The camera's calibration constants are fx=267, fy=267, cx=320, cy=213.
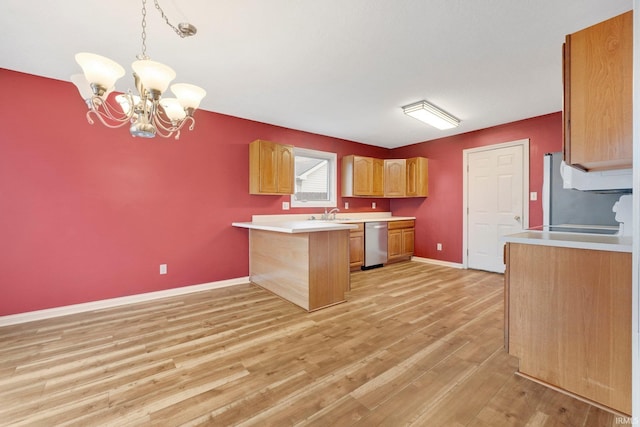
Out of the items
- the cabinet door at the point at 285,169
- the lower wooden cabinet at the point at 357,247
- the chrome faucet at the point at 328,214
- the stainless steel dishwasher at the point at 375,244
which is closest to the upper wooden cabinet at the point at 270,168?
the cabinet door at the point at 285,169

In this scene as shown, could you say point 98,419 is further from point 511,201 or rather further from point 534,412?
point 511,201

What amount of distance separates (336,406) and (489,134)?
467cm

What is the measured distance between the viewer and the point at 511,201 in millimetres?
4180

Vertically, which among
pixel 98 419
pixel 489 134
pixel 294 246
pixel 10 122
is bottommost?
pixel 98 419

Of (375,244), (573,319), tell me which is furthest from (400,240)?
(573,319)

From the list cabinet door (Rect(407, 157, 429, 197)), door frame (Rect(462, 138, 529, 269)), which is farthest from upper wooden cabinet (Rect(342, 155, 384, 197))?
door frame (Rect(462, 138, 529, 269))

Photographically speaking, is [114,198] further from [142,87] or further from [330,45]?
[330,45]

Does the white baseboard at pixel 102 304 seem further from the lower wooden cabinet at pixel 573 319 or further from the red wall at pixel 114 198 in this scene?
the lower wooden cabinet at pixel 573 319

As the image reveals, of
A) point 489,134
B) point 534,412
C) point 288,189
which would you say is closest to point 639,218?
point 534,412

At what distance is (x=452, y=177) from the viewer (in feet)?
16.2

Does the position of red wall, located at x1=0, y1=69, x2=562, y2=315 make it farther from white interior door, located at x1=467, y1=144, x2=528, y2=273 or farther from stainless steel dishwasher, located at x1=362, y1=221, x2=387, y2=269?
stainless steel dishwasher, located at x1=362, y1=221, x2=387, y2=269

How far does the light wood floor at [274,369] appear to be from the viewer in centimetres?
143

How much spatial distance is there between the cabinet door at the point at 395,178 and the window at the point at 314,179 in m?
1.10

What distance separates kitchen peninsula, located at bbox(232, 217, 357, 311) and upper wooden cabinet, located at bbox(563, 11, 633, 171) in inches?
79.7
